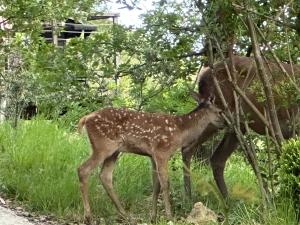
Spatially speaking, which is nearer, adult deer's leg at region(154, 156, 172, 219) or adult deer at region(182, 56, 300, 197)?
adult deer's leg at region(154, 156, 172, 219)

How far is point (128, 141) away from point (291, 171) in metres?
2.03

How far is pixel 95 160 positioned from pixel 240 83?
1908 mm

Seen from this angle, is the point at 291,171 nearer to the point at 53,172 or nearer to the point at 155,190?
the point at 155,190

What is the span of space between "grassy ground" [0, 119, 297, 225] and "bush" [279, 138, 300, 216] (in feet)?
0.46

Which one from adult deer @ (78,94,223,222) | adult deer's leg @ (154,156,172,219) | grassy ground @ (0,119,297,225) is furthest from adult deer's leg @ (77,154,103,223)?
adult deer's leg @ (154,156,172,219)

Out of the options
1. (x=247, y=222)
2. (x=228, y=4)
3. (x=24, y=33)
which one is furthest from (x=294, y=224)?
(x=24, y=33)

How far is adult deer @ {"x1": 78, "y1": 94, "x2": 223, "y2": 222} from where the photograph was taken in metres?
7.57

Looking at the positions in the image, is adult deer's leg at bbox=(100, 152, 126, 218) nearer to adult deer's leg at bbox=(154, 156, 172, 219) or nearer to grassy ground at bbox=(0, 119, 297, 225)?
grassy ground at bbox=(0, 119, 297, 225)

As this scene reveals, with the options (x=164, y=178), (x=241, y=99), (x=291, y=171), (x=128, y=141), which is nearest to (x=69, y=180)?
(x=128, y=141)

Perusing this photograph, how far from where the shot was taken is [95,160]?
298 inches

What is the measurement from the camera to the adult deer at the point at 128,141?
24.8ft

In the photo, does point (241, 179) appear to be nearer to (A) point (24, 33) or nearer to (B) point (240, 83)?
(B) point (240, 83)

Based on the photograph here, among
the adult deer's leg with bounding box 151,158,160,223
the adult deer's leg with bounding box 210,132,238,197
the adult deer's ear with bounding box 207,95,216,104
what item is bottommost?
the adult deer's leg with bounding box 151,158,160,223

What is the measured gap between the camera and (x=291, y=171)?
6207 millimetres
